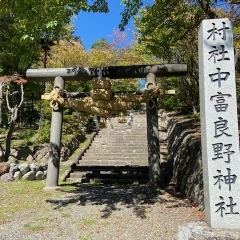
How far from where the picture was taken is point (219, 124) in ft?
12.6

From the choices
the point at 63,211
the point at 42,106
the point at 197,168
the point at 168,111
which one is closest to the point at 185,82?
the point at 168,111

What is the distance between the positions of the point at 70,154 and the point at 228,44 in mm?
10813

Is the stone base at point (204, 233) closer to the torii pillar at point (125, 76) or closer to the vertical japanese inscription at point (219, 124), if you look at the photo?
the vertical japanese inscription at point (219, 124)

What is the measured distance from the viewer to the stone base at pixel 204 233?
11.3 ft

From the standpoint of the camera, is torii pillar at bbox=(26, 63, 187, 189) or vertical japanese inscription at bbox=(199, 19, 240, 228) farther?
torii pillar at bbox=(26, 63, 187, 189)

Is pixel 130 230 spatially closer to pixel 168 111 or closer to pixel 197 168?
pixel 197 168

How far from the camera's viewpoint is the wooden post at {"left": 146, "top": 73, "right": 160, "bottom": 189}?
7.87 m

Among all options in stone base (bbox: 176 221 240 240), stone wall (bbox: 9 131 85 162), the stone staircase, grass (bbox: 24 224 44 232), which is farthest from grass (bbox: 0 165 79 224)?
stone wall (bbox: 9 131 85 162)

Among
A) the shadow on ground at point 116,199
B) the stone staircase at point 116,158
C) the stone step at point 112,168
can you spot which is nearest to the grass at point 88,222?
the shadow on ground at point 116,199

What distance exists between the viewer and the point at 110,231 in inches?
194

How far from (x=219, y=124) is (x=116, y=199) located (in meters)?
3.94

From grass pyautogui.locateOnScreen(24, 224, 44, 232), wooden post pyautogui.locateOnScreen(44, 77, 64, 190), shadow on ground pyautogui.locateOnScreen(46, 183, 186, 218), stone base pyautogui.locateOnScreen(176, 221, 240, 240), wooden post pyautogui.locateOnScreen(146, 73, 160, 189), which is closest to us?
stone base pyautogui.locateOnScreen(176, 221, 240, 240)

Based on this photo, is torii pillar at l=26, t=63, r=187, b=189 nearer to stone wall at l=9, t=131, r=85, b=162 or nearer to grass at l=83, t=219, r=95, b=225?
grass at l=83, t=219, r=95, b=225

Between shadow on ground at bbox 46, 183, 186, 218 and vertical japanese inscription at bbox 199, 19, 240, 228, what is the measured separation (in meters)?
2.32
